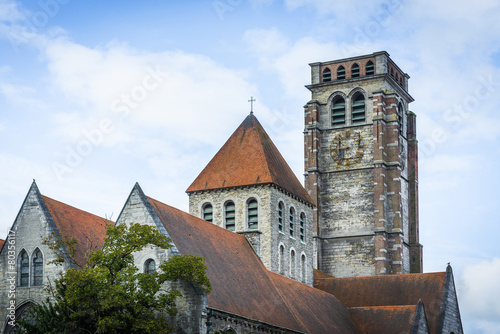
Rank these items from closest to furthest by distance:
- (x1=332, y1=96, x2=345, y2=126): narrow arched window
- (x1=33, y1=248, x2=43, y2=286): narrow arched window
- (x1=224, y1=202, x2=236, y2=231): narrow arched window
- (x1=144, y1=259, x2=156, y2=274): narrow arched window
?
(x1=144, y1=259, x2=156, y2=274): narrow arched window → (x1=33, y1=248, x2=43, y2=286): narrow arched window → (x1=224, y1=202, x2=236, y2=231): narrow arched window → (x1=332, y1=96, x2=345, y2=126): narrow arched window

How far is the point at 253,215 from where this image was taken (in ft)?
179

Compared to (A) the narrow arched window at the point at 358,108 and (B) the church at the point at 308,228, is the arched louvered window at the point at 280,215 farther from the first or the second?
(A) the narrow arched window at the point at 358,108

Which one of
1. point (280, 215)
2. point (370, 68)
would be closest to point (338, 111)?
point (370, 68)

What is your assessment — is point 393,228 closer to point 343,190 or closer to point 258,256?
point 343,190

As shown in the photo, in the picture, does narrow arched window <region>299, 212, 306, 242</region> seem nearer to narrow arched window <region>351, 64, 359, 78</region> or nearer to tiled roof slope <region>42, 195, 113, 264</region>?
tiled roof slope <region>42, 195, 113, 264</region>

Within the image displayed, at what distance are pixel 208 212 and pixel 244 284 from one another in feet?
35.9

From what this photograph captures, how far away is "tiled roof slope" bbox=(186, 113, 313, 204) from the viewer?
55344 millimetres

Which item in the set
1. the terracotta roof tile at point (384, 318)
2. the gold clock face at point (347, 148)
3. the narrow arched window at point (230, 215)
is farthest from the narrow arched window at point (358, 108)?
the narrow arched window at point (230, 215)

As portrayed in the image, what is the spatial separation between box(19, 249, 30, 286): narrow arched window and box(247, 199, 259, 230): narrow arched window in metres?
16.2

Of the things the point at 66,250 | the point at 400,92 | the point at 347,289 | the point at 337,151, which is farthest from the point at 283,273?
the point at 400,92

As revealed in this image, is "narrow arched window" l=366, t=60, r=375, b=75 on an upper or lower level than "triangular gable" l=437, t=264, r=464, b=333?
upper

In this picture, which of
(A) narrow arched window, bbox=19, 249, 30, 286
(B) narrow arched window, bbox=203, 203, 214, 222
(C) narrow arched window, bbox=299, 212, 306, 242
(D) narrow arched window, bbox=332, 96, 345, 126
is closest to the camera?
(A) narrow arched window, bbox=19, 249, 30, 286

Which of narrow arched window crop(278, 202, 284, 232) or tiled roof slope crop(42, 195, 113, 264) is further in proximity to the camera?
narrow arched window crop(278, 202, 284, 232)

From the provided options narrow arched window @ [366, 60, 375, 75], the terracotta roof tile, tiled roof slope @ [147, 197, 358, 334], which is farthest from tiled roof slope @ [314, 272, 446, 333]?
narrow arched window @ [366, 60, 375, 75]
